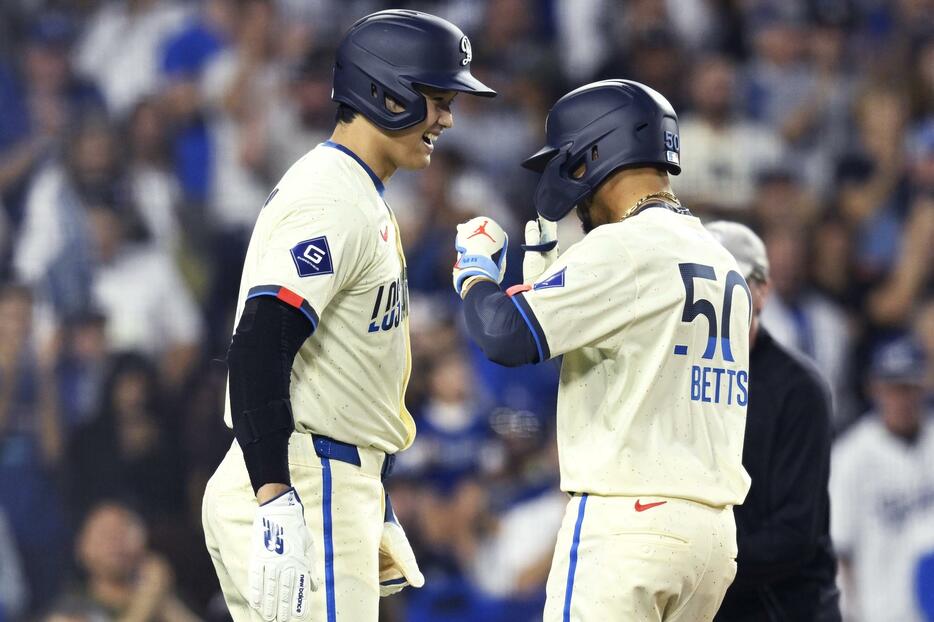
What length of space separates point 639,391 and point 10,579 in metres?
4.22

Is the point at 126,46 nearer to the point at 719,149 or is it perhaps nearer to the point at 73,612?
the point at 73,612

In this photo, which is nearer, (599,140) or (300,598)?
(300,598)

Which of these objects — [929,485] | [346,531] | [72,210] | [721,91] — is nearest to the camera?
[346,531]

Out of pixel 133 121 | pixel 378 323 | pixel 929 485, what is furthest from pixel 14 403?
pixel 929 485

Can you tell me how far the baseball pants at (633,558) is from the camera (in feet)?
9.79

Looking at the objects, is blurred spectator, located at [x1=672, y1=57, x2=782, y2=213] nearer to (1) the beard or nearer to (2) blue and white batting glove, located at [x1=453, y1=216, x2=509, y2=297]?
(1) the beard

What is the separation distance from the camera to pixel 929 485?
6.37m

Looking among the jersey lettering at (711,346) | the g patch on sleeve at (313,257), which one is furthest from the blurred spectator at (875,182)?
the g patch on sleeve at (313,257)

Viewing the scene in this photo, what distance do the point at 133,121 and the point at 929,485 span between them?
4.41 meters

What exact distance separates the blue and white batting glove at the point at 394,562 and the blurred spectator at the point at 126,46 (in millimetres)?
4625

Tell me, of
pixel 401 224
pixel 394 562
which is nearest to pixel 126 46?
pixel 401 224

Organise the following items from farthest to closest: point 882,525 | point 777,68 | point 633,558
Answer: point 777,68, point 882,525, point 633,558

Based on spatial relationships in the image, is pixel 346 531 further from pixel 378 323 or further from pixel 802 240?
pixel 802 240

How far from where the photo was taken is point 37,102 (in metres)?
7.41
